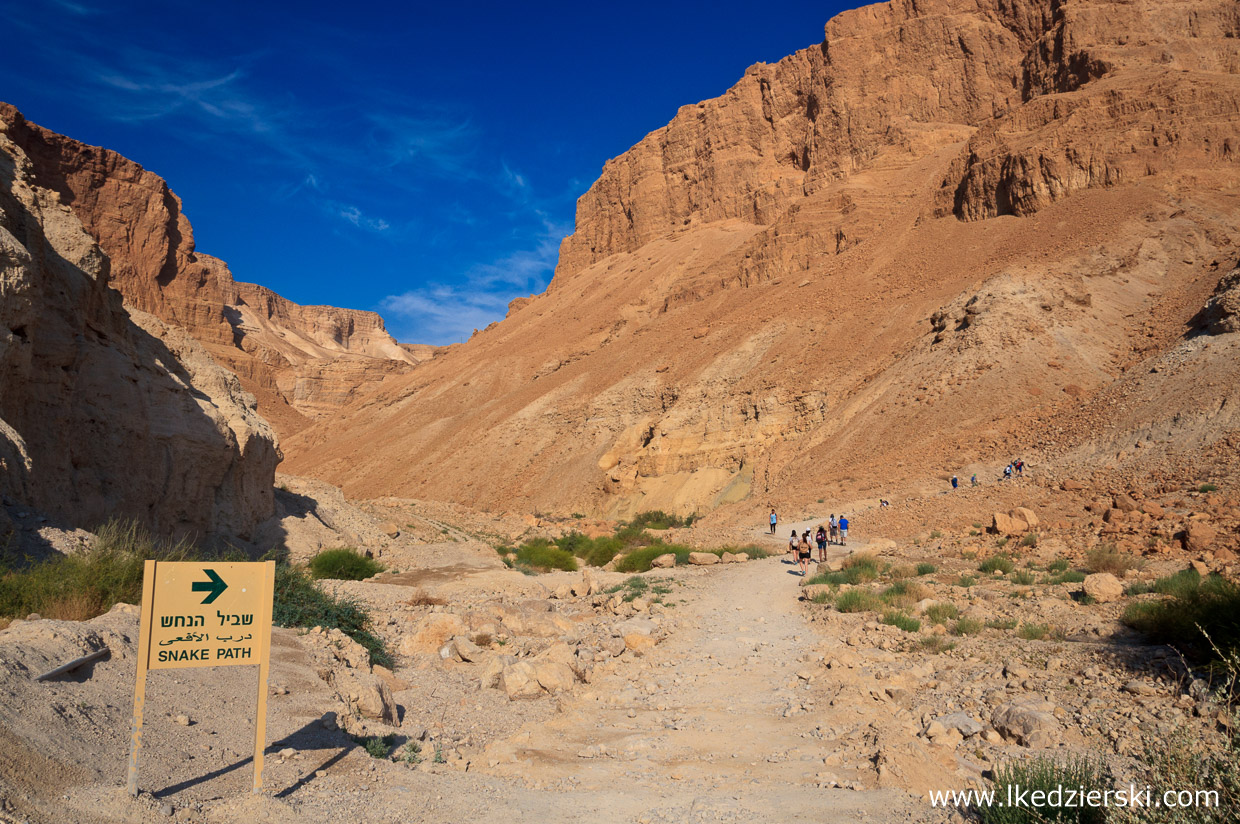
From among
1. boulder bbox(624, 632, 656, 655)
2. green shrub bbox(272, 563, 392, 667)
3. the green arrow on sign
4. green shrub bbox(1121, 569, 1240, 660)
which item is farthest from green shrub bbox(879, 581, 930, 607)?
the green arrow on sign

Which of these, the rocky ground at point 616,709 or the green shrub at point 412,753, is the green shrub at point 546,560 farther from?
the green shrub at point 412,753

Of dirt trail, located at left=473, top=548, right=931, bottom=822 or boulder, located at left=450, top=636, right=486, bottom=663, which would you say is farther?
boulder, located at left=450, top=636, right=486, bottom=663

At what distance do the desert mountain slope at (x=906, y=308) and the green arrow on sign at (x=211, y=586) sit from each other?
76.8 feet

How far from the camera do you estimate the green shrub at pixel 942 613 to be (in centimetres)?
1006

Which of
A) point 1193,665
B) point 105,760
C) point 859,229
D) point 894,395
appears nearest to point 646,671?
point 1193,665

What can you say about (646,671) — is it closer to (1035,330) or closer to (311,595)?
(311,595)

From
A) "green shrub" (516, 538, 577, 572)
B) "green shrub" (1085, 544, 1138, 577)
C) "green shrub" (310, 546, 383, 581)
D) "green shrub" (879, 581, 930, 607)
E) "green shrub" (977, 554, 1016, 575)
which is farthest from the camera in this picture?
"green shrub" (516, 538, 577, 572)

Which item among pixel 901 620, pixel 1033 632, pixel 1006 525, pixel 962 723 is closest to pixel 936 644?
pixel 1033 632

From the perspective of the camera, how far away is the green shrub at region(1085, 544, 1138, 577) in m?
12.4

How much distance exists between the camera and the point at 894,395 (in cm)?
3316

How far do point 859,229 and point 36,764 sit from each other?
52009mm

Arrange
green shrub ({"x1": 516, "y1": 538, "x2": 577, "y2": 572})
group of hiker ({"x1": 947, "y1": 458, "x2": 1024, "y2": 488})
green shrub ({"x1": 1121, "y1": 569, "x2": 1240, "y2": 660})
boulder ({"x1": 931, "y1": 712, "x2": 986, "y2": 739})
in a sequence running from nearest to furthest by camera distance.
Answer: boulder ({"x1": 931, "y1": 712, "x2": 986, "y2": 739})
green shrub ({"x1": 1121, "y1": 569, "x2": 1240, "y2": 660})
green shrub ({"x1": 516, "y1": 538, "x2": 577, "y2": 572})
group of hiker ({"x1": 947, "y1": 458, "x2": 1024, "y2": 488})

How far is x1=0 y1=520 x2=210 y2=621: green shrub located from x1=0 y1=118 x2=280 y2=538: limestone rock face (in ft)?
9.04

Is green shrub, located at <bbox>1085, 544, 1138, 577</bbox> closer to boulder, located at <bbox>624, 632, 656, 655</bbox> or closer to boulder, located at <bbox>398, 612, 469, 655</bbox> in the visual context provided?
boulder, located at <bbox>624, 632, 656, 655</bbox>
